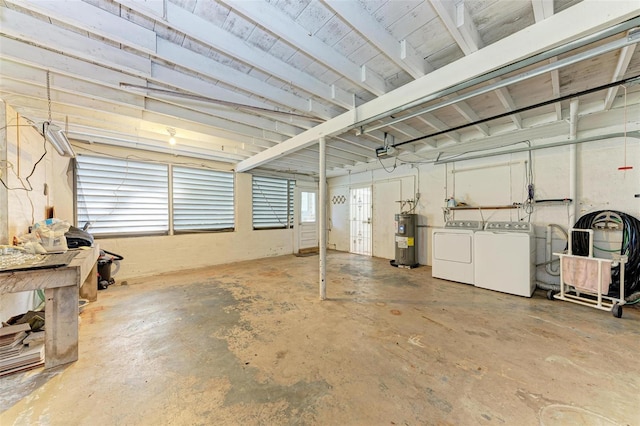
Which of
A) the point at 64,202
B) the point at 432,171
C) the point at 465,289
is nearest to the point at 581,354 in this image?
the point at 465,289

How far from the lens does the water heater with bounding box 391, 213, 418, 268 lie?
5070mm

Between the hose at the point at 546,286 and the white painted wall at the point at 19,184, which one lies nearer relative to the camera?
the white painted wall at the point at 19,184

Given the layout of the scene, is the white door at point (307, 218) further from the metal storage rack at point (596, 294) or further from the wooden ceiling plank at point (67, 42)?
the metal storage rack at point (596, 294)

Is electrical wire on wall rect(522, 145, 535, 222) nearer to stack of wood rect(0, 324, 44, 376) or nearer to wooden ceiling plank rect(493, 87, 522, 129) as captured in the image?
wooden ceiling plank rect(493, 87, 522, 129)

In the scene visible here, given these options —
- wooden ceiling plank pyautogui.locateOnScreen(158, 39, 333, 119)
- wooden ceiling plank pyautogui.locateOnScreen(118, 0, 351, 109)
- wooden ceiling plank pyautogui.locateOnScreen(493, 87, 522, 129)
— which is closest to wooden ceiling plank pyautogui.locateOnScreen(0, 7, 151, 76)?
wooden ceiling plank pyautogui.locateOnScreen(158, 39, 333, 119)

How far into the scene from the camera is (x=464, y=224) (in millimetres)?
4273

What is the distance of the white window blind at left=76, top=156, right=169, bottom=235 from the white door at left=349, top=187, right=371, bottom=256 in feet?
15.9

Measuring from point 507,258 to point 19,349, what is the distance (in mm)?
5536

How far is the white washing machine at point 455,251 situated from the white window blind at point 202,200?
4.75 metres

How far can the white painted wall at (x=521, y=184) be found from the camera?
318 cm

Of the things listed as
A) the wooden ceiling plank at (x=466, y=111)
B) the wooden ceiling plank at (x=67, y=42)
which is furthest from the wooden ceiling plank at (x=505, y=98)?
the wooden ceiling plank at (x=67, y=42)

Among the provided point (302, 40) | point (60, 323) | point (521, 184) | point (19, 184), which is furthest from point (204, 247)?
point (521, 184)

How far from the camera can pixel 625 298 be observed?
294 cm

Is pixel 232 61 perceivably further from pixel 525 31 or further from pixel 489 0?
pixel 525 31
